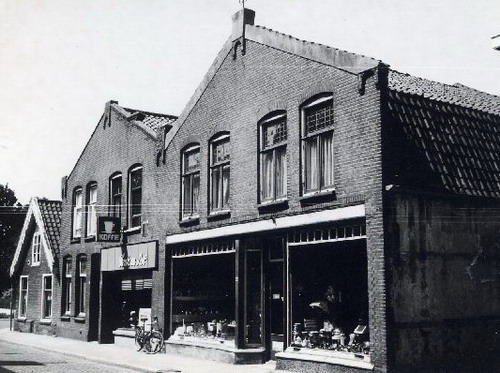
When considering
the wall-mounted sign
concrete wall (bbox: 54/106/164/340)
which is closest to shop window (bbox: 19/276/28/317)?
concrete wall (bbox: 54/106/164/340)

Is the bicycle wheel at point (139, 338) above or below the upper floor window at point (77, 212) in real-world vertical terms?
below

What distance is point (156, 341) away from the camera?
1809 centimetres

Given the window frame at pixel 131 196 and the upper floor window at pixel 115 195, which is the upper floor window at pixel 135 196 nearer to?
the window frame at pixel 131 196

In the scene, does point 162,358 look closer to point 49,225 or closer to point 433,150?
point 433,150

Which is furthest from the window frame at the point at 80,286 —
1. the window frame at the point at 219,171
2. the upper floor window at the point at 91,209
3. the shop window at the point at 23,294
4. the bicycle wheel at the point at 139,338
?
the window frame at the point at 219,171

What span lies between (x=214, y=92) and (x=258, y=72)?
84.7 inches

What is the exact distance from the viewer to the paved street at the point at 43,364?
14.6 metres

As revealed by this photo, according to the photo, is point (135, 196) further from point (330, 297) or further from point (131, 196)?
point (330, 297)

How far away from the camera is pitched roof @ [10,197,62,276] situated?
27516 millimetres

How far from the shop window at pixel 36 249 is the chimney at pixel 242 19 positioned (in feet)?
58.7

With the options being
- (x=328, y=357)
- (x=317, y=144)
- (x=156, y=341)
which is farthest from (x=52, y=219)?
(x=328, y=357)

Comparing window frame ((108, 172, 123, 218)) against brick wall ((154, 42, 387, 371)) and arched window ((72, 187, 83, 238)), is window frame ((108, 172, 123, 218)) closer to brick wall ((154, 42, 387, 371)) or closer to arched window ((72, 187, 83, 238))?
arched window ((72, 187, 83, 238))

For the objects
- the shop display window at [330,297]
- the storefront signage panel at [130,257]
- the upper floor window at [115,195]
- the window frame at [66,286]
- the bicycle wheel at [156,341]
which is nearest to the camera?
the shop display window at [330,297]

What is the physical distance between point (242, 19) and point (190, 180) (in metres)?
5.00
